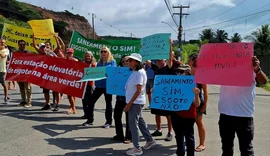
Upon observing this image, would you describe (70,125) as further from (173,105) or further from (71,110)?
(173,105)

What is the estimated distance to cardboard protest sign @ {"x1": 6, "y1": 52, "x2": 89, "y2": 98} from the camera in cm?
833

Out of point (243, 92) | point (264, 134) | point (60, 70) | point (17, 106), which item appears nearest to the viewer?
point (243, 92)

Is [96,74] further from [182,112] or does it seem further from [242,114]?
[242,114]

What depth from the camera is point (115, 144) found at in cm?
603

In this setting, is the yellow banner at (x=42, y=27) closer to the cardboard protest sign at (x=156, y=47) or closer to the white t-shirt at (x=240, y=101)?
the cardboard protest sign at (x=156, y=47)

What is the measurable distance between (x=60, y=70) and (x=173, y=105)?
464 cm

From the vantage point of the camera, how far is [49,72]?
8766mm

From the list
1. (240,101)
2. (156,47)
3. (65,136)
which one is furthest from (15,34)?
(240,101)

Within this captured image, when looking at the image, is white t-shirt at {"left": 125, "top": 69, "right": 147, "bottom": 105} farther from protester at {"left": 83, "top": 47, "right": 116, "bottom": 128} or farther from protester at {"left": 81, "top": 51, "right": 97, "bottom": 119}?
protester at {"left": 81, "top": 51, "right": 97, "bottom": 119}

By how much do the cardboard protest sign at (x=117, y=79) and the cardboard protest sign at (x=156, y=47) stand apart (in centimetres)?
57

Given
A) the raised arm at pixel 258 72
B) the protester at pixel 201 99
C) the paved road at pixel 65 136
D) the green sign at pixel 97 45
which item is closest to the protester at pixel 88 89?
the paved road at pixel 65 136

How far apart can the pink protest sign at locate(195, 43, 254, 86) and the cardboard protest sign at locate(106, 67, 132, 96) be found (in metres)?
2.33

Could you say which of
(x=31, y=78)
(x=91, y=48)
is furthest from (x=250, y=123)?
(x=91, y=48)

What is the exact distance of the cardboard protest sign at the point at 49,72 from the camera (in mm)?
8328
